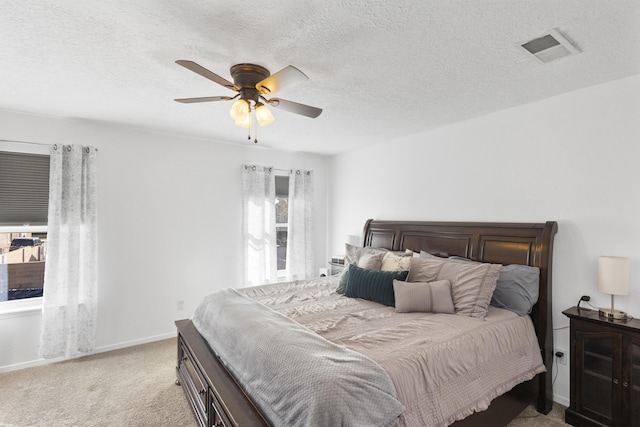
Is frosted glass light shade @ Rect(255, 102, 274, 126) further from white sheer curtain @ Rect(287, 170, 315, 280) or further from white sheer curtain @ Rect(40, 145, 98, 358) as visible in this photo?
white sheer curtain @ Rect(287, 170, 315, 280)

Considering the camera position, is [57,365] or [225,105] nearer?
[225,105]

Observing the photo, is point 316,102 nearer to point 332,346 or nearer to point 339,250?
point 332,346

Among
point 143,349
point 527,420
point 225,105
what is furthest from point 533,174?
point 143,349

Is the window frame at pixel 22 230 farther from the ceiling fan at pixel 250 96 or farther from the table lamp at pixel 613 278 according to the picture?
the table lamp at pixel 613 278

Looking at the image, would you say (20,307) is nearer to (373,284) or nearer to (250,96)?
(250,96)

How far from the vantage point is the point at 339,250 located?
16.7 ft

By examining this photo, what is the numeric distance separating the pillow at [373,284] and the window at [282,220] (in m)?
2.14

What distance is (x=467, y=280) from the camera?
2543 mm

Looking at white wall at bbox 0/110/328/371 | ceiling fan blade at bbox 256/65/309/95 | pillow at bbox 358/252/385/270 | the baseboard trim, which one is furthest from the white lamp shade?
the baseboard trim

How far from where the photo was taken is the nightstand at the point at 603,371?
82.1 inches

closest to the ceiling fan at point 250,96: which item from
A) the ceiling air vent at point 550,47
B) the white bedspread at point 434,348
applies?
the ceiling air vent at point 550,47

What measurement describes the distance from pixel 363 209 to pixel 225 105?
2.47 meters

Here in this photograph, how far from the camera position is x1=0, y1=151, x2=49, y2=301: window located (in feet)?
10.5

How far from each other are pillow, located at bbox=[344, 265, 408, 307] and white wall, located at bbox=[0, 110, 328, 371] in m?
2.09
